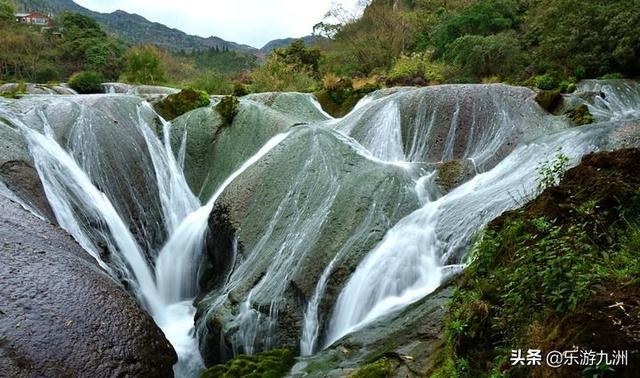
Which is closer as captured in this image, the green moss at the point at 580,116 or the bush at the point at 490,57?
the green moss at the point at 580,116

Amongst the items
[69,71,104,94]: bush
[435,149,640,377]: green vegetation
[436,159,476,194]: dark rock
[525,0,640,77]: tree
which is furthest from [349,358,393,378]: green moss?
[69,71,104,94]: bush

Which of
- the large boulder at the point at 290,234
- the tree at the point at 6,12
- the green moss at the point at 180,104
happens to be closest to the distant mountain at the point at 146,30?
the tree at the point at 6,12

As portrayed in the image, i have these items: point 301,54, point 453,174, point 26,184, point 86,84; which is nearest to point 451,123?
point 453,174

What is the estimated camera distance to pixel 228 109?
1114cm

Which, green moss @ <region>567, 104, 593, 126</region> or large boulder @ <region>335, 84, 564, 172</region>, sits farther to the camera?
large boulder @ <region>335, 84, 564, 172</region>

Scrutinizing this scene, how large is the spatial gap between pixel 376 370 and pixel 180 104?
1012cm

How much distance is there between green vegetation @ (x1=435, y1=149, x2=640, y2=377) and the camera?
2.36m

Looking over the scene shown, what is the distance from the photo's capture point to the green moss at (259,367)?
4.46m

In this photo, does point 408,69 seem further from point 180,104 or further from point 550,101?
point 180,104

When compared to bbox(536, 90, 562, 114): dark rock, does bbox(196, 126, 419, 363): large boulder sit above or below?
below

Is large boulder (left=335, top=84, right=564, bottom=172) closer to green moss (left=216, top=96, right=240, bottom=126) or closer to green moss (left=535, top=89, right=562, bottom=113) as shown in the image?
green moss (left=535, top=89, right=562, bottom=113)

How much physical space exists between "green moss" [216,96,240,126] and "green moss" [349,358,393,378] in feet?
27.1

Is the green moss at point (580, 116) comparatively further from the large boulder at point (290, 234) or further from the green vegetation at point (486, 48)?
the large boulder at point (290, 234)

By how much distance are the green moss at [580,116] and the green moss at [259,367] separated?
7702 mm
